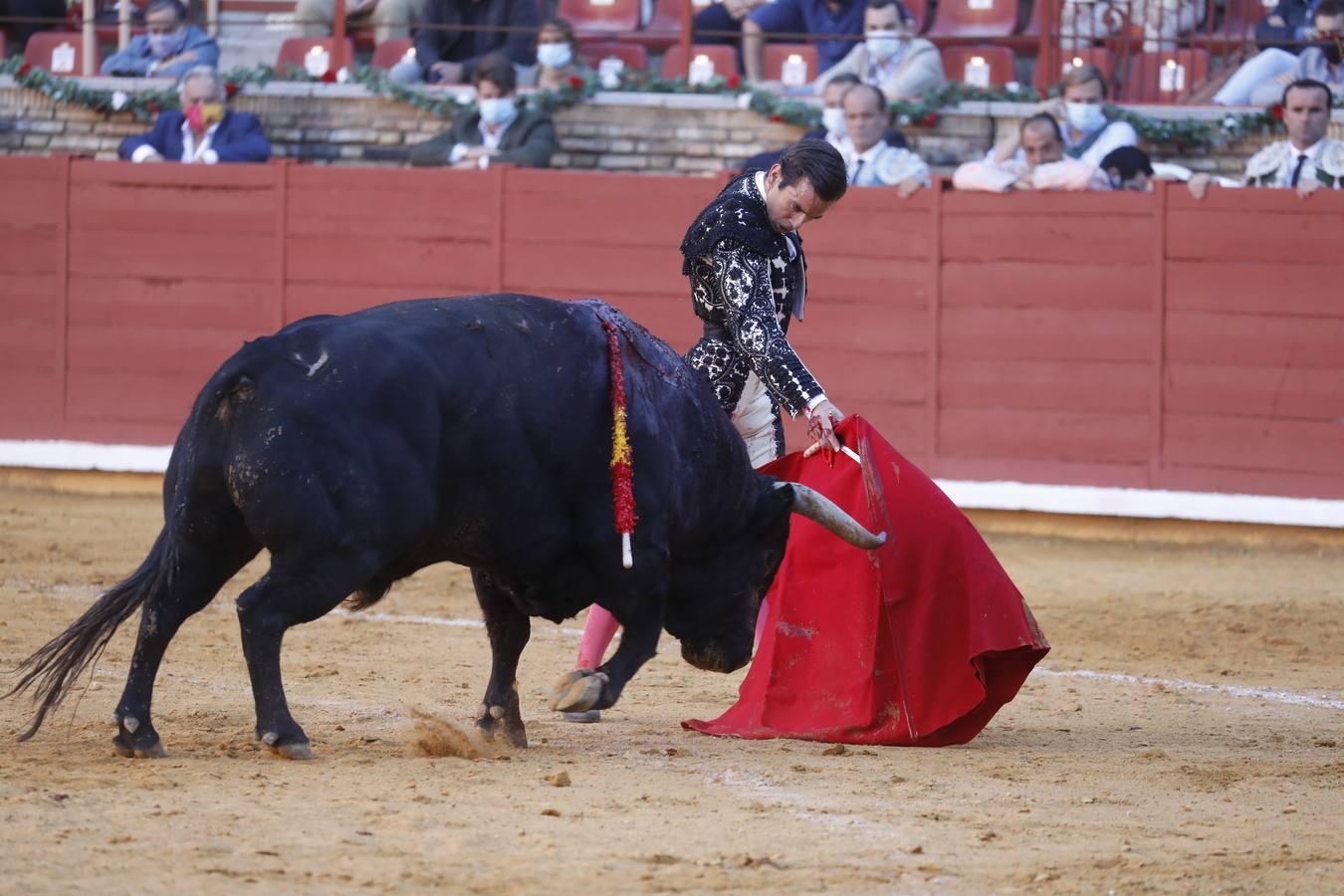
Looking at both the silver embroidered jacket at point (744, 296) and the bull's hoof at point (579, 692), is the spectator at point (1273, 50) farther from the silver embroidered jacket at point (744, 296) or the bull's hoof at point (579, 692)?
the bull's hoof at point (579, 692)

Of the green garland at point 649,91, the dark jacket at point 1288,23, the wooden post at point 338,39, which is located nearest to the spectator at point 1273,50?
the dark jacket at point 1288,23

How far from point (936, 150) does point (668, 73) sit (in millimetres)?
1561

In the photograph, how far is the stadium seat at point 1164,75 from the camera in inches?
391

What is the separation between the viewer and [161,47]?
1099 cm

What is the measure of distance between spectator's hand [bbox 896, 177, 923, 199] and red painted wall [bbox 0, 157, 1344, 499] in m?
0.08

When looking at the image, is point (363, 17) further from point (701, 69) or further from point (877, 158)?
point (877, 158)

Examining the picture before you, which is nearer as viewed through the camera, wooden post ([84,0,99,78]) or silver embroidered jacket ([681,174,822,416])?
silver embroidered jacket ([681,174,822,416])

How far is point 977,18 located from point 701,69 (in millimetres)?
1469

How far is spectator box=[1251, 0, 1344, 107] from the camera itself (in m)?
9.11

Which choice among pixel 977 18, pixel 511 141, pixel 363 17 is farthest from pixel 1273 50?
pixel 363 17

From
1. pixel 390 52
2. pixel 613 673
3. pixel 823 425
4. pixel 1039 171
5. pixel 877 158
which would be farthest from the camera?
pixel 390 52

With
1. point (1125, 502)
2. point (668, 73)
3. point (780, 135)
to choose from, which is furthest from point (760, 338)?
point (668, 73)

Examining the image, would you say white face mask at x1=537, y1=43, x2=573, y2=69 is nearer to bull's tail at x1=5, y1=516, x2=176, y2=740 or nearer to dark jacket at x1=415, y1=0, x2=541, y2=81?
dark jacket at x1=415, y1=0, x2=541, y2=81

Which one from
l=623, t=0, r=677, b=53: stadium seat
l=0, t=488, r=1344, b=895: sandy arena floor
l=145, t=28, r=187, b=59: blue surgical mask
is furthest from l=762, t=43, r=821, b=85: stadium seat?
l=0, t=488, r=1344, b=895: sandy arena floor
